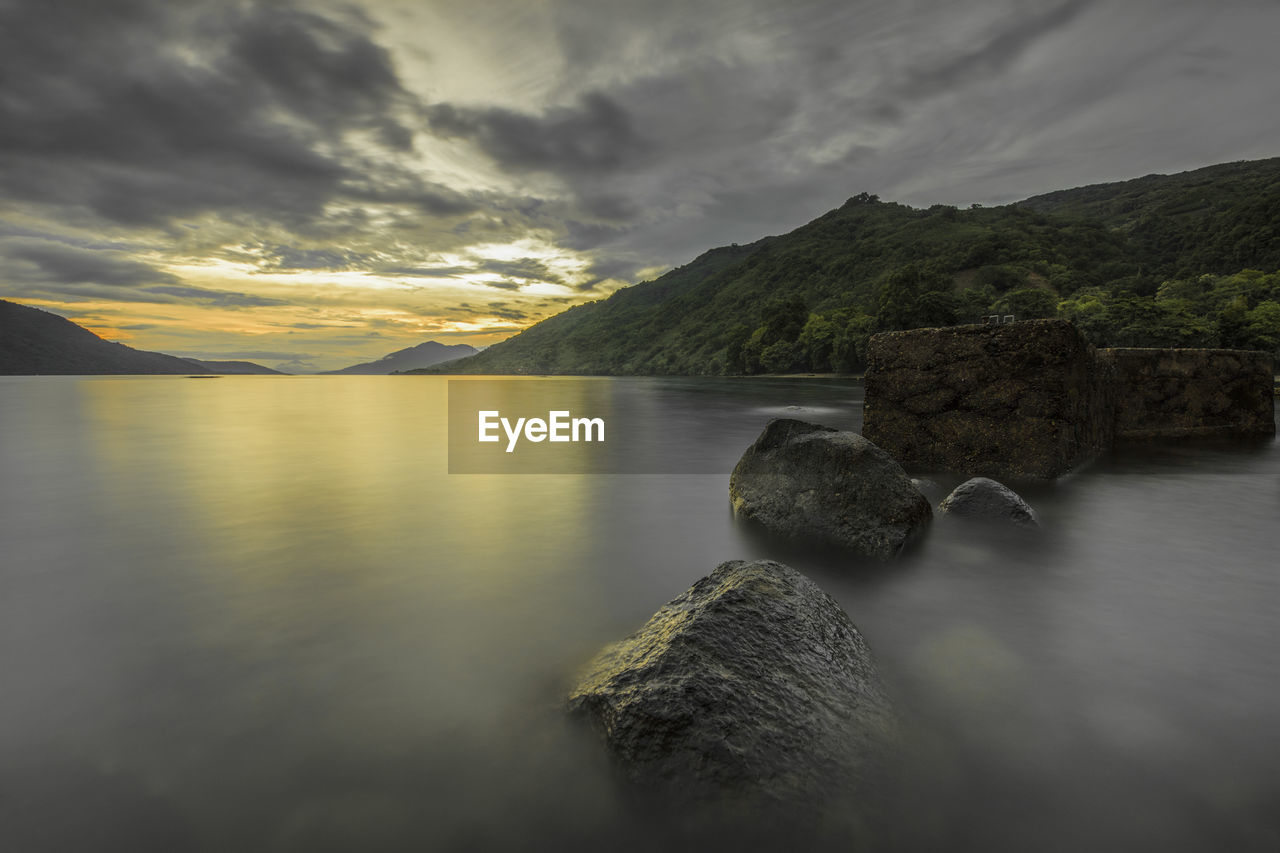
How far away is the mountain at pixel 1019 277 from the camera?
48438 mm

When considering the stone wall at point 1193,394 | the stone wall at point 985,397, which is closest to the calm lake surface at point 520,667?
the stone wall at point 985,397

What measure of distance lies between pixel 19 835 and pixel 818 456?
5814 mm

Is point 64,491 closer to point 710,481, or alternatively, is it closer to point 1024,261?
point 710,481

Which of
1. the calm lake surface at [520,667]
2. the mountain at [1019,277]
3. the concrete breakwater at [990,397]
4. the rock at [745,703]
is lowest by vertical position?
the calm lake surface at [520,667]

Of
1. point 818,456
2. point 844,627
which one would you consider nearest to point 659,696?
point 844,627

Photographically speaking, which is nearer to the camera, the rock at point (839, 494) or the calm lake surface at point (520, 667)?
the calm lake surface at point (520, 667)

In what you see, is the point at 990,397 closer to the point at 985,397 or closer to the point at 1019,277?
the point at 985,397

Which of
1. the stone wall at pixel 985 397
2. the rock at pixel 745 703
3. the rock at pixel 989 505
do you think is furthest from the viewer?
the stone wall at pixel 985 397

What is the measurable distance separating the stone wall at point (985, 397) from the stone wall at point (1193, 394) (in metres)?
4.64

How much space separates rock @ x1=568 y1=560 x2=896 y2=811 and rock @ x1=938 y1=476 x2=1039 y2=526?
3986 mm

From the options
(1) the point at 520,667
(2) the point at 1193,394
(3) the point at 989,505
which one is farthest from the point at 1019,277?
(1) the point at 520,667

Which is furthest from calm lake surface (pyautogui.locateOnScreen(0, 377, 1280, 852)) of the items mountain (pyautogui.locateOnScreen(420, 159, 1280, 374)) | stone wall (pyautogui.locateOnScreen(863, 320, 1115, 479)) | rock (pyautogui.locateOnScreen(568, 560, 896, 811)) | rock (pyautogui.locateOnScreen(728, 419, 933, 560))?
mountain (pyautogui.locateOnScreen(420, 159, 1280, 374))

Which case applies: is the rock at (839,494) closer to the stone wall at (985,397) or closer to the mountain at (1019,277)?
the stone wall at (985,397)

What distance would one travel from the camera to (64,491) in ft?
31.5
